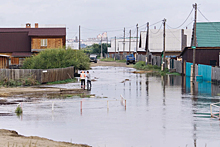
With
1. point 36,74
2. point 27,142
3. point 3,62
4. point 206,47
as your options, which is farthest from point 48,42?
point 27,142

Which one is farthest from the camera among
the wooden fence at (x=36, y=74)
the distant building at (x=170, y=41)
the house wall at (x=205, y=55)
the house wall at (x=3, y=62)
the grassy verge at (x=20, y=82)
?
the distant building at (x=170, y=41)

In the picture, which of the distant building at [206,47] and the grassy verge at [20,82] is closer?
the grassy verge at [20,82]

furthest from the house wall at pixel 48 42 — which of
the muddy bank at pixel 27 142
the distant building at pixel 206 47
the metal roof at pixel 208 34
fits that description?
the muddy bank at pixel 27 142

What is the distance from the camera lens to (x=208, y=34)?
51281mm

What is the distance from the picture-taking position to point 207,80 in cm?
3856

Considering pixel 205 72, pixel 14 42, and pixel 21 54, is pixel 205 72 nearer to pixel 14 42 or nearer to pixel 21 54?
pixel 21 54

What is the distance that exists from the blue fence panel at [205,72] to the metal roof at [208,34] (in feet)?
29.4

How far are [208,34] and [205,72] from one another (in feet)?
44.6

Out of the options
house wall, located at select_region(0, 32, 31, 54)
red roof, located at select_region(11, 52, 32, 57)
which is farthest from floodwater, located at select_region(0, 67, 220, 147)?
house wall, located at select_region(0, 32, 31, 54)

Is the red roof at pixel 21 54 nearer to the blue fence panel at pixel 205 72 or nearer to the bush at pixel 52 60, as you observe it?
the bush at pixel 52 60

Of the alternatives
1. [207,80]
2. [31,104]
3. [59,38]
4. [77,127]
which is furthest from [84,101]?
[59,38]

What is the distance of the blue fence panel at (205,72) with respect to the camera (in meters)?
37.7

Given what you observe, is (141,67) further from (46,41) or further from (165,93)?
(165,93)

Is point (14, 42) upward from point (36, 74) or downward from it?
upward
